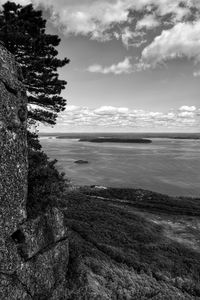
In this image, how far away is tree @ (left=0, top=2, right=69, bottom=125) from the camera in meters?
16.9

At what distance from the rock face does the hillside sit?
1725mm

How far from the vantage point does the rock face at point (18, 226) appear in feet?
30.3

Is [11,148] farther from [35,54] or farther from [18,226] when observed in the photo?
[35,54]

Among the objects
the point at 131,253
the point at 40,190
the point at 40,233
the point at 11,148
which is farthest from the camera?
the point at 131,253

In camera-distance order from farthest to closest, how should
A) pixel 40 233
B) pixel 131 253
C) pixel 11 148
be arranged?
pixel 131 253 < pixel 40 233 < pixel 11 148

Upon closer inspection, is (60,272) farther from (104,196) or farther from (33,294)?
(104,196)

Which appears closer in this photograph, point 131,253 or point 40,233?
point 40,233

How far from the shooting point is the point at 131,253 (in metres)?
17.0

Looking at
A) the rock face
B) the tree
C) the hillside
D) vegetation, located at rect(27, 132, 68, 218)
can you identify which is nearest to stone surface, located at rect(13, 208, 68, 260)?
the rock face

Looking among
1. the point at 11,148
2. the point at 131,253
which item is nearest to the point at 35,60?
the point at 11,148

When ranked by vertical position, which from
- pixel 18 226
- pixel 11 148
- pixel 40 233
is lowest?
pixel 40 233

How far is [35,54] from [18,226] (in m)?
12.7

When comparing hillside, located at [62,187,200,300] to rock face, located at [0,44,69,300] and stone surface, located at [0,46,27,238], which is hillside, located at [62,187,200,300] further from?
stone surface, located at [0,46,27,238]

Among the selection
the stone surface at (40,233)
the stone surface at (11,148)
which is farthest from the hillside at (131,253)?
the stone surface at (11,148)
